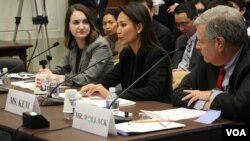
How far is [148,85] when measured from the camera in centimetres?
283

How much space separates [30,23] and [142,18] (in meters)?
3.69

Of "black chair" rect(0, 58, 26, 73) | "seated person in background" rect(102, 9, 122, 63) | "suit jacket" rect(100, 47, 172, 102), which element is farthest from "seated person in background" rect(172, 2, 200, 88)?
"black chair" rect(0, 58, 26, 73)

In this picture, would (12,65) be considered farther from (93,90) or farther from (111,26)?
(93,90)

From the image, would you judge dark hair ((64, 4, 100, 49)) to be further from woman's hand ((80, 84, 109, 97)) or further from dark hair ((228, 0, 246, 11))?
dark hair ((228, 0, 246, 11))

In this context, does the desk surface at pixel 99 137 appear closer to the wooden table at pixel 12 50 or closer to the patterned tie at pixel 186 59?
the patterned tie at pixel 186 59

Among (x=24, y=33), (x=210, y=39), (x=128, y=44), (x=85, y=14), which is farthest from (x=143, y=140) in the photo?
(x=24, y=33)

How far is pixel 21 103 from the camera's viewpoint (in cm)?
235

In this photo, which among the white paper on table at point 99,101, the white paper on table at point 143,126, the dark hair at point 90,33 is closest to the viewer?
the white paper on table at point 143,126

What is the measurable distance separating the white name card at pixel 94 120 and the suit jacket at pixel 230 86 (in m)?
0.59

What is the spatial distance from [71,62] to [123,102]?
4.42 feet

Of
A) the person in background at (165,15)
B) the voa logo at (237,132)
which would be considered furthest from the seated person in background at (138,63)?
the person in background at (165,15)

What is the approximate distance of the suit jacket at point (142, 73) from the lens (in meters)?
2.79

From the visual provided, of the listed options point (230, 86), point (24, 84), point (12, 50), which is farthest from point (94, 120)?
point (12, 50)

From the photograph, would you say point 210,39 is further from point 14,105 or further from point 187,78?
point 14,105
